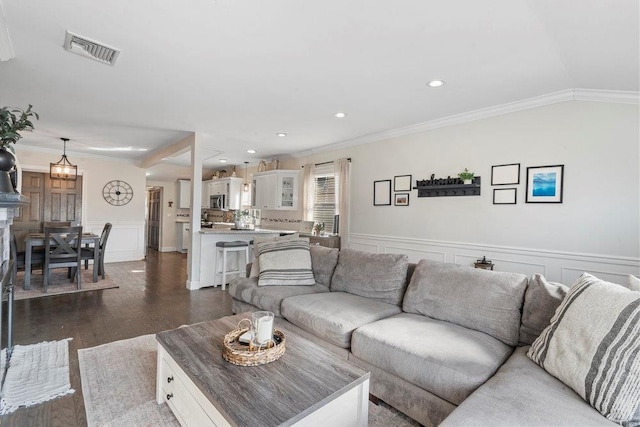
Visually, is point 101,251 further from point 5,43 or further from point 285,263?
point 285,263

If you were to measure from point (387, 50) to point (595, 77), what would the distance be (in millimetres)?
1916

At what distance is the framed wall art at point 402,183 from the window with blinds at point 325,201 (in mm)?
1436

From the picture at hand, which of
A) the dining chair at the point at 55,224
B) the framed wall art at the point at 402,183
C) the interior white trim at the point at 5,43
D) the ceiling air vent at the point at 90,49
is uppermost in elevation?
the ceiling air vent at the point at 90,49

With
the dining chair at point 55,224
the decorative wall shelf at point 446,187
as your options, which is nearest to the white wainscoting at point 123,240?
the dining chair at point 55,224

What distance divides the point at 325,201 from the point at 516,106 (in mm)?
3473

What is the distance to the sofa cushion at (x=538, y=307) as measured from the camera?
1.82 m

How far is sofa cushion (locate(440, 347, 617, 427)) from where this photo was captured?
3.81ft

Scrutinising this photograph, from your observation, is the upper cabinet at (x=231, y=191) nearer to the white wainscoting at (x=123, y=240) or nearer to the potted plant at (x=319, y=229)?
the white wainscoting at (x=123, y=240)

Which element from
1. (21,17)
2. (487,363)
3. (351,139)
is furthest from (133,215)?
(487,363)

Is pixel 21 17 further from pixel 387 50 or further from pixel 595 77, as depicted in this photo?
pixel 595 77

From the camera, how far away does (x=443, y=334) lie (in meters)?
1.95

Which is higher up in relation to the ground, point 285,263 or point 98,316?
point 285,263

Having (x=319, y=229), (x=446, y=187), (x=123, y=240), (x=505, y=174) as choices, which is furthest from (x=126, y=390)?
(x=123, y=240)

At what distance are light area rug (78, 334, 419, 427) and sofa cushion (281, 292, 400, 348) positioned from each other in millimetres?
486
